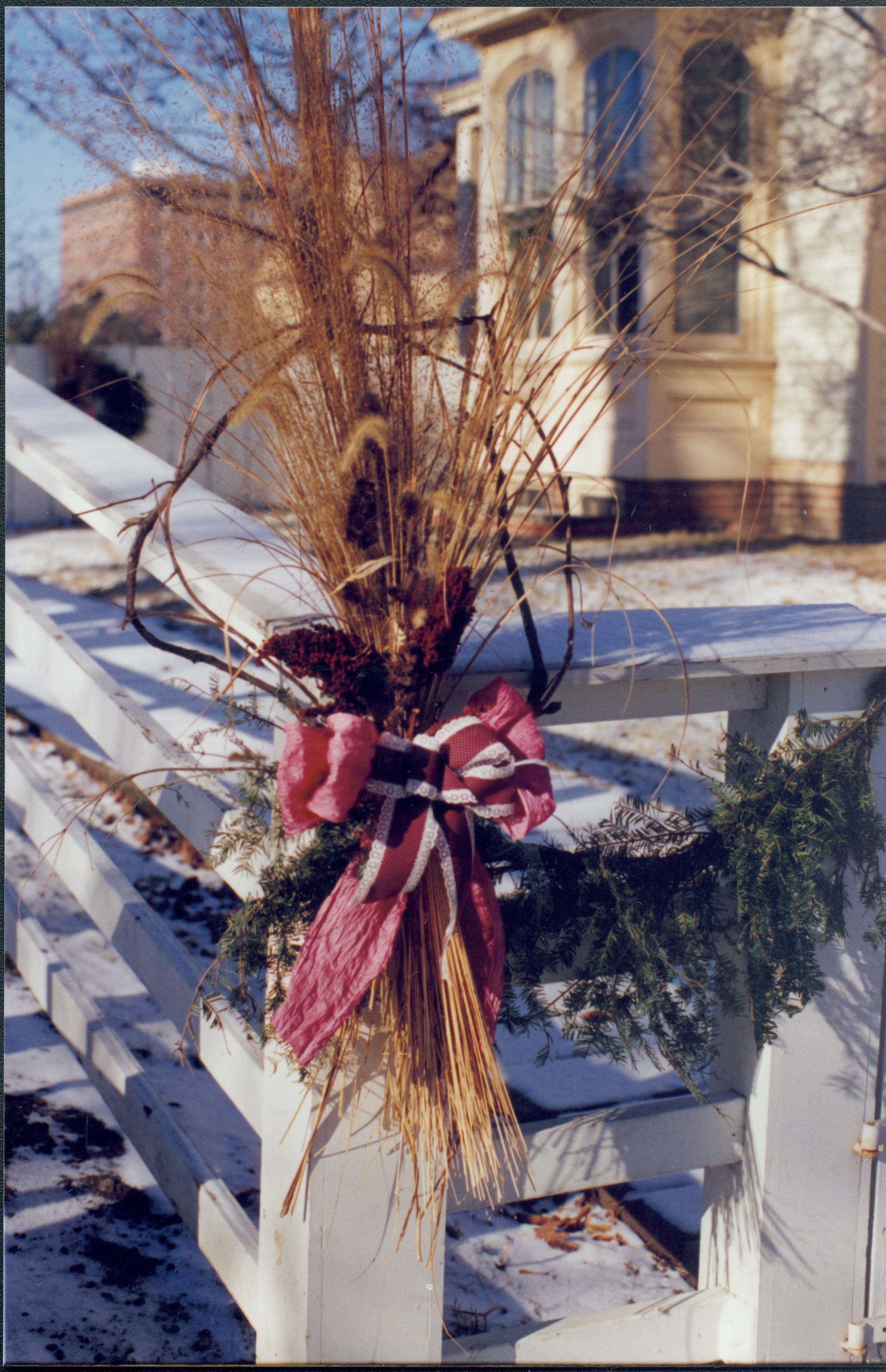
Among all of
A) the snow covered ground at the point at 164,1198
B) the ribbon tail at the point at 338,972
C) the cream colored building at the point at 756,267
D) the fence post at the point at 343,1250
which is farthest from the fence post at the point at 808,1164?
the cream colored building at the point at 756,267

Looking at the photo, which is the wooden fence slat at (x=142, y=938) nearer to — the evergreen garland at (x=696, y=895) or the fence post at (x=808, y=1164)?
the evergreen garland at (x=696, y=895)

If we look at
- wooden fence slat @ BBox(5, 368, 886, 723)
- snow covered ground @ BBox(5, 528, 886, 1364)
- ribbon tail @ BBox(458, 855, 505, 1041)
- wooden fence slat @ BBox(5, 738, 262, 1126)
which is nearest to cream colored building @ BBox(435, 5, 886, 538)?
snow covered ground @ BBox(5, 528, 886, 1364)

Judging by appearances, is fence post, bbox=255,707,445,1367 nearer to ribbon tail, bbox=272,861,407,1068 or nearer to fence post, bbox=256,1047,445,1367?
fence post, bbox=256,1047,445,1367

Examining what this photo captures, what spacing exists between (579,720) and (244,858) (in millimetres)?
407

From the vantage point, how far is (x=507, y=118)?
55.6 inches

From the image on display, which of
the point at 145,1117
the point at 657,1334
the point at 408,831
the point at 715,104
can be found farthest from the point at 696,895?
the point at 715,104

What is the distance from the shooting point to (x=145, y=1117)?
1722mm

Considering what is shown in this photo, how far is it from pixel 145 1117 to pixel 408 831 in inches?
40.1

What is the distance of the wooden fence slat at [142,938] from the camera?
4.25ft

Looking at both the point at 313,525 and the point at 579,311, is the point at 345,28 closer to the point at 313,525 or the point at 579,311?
the point at 579,311

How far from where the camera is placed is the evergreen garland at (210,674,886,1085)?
121 centimetres

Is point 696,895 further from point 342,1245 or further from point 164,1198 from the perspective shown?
point 164,1198

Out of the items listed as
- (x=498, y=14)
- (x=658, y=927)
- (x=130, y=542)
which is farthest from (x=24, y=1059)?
(x=498, y=14)

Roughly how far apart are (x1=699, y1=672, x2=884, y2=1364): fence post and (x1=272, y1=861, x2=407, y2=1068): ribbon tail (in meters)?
0.59
